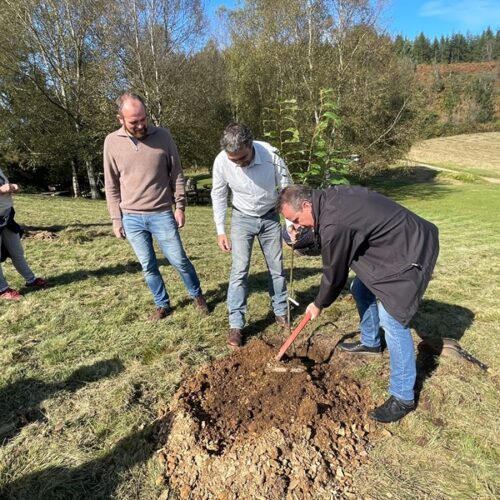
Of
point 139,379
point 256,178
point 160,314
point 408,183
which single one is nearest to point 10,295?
point 160,314

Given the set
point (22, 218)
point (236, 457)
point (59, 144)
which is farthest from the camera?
point (59, 144)

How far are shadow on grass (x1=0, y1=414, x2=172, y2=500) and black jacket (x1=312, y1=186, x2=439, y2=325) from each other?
5.27 ft

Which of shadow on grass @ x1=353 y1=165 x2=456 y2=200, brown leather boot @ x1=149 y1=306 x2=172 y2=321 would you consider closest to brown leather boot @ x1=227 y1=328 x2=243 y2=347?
brown leather boot @ x1=149 y1=306 x2=172 y2=321

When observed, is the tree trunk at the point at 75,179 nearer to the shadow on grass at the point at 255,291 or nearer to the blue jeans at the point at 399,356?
the shadow on grass at the point at 255,291

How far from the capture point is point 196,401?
2.80 metres

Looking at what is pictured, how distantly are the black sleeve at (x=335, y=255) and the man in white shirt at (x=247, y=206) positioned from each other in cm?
111

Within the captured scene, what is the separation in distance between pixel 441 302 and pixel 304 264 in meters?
2.23

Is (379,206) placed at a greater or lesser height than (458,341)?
greater

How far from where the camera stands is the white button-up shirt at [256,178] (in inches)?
130

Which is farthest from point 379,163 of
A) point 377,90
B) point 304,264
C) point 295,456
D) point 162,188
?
point 295,456

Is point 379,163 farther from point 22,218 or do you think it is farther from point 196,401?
point 196,401

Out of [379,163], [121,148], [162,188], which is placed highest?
[121,148]

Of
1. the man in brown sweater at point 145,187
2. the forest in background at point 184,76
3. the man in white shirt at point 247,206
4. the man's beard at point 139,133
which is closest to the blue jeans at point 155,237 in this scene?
the man in brown sweater at point 145,187

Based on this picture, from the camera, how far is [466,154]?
133 ft
